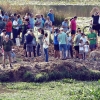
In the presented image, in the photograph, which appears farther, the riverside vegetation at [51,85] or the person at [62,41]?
the person at [62,41]

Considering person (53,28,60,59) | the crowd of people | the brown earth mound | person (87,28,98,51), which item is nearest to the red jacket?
the crowd of people

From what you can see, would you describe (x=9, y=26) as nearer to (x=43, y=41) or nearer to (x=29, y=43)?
(x=29, y=43)

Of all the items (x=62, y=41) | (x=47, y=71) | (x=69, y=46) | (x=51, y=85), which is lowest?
(x=51, y=85)

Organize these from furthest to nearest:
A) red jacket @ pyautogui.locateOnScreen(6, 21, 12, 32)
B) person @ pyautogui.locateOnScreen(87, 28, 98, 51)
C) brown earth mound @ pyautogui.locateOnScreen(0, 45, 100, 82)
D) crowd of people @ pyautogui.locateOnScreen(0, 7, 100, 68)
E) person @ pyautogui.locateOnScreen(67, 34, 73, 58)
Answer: red jacket @ pyautogui.locateOnScreen(6, 21, 12, 32)
person @ pyautogui.locateOnScreen(87, 28, 98, 51)
person @ pyautogui.locateOnScreen(67, 34, 73, 58)
crowd of people @ pyautogui.locateOnScreen(0, 7, 100, 68)
brown earth mound @ pyautogui.locateOnScreen(0, 45, 100, 82)

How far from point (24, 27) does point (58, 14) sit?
7.22 meters

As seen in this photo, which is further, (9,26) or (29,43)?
(9,26)

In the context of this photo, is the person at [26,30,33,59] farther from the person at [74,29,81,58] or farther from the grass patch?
the grass patch

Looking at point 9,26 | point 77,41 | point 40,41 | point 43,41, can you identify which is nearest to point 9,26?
point 9,26

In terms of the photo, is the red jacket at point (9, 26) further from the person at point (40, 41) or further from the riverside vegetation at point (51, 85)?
the riverside vegetation at point (51, 85)

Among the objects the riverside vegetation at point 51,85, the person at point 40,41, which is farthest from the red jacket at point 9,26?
the riverside vegetation at point 51,85

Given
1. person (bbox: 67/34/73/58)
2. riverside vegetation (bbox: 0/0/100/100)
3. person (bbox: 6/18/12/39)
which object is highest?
person (bbox: 6/18/12/39)

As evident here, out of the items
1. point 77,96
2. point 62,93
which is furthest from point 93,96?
point 62,93

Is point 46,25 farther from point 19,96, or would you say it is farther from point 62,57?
point 19,96

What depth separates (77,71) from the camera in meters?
20.1
